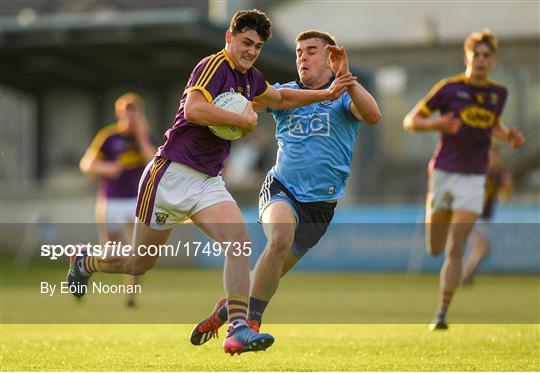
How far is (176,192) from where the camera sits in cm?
791

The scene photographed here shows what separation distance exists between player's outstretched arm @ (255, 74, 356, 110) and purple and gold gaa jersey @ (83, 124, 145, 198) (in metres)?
6.60

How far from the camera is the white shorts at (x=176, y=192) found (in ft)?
25.8

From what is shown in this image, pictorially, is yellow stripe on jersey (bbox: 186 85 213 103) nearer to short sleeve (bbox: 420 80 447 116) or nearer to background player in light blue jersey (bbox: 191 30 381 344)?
background player in light blue jersey (bbox: 191 30 381 344)

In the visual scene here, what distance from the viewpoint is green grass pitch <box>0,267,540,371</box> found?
8.28 m

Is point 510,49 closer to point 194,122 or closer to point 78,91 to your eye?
point 78,91

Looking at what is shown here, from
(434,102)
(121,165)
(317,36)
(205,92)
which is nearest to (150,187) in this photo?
(205,92)

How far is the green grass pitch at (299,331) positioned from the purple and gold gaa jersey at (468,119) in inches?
62.4

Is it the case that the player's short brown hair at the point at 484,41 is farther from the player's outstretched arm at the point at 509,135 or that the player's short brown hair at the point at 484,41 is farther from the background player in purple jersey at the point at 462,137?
the player's outstretched arm at the point at 509,135

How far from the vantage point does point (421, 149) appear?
35312mm

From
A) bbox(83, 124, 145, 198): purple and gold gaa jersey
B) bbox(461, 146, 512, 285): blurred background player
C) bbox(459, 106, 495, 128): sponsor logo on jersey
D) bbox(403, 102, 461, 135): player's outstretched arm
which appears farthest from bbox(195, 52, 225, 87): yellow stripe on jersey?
bbox(461, 146, 512, 285): blurred background player

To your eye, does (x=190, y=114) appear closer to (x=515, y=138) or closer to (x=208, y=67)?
(x=208, y=67)

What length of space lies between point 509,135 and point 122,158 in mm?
5514

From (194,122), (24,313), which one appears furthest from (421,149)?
(194,122)

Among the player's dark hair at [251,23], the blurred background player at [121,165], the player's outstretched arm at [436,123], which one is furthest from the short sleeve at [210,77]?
the blurred background player at [121,165]
